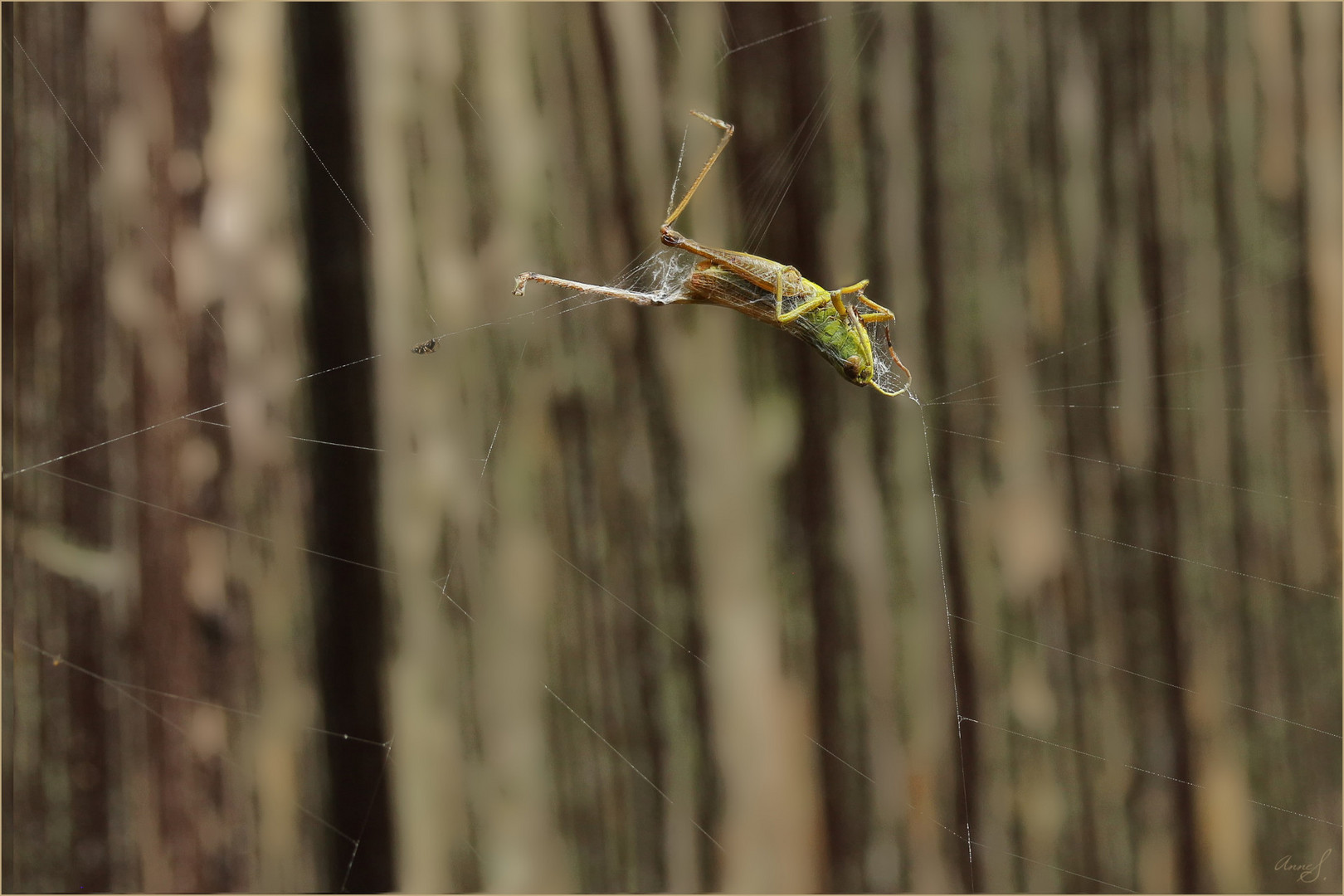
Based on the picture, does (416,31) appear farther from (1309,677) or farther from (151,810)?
(1309,677)

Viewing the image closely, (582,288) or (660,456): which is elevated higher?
(582,288)

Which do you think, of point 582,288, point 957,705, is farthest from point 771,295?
point 957,705

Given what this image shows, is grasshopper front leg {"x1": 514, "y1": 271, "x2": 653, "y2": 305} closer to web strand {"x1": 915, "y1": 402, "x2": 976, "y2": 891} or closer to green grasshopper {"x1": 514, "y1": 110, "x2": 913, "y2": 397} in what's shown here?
green grasshopper {"x1": 514, "y1": 110, "x2": 913, "y2": 397}

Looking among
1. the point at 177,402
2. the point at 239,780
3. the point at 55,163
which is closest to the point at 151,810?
the point at 239,780
